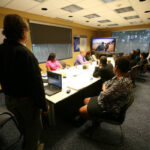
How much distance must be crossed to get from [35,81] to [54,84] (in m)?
0.80

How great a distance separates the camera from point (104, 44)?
6504 mm

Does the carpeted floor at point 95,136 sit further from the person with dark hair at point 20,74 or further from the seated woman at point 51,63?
the seated woman at point 51,63

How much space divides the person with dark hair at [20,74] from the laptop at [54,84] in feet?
1.72

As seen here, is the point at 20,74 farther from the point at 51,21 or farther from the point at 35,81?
the point at 51,21

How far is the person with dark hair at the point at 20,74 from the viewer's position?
827 mm

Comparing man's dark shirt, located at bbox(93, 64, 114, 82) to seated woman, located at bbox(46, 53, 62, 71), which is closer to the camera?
man's dark shirt, located at bbox(93, 64, 114, 82)

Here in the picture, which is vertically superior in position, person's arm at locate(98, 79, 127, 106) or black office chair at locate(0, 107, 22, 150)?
person's arm at locate(98, 79, 127, 106)

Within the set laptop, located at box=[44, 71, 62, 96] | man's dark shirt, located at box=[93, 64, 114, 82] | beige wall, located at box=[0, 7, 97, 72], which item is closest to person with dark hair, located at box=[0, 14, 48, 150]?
A: laptop, located at box=[44, 71, 62, 96]

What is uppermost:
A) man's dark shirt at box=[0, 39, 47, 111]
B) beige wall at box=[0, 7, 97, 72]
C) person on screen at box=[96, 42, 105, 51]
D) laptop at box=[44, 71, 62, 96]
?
beige wall at box=[0, 7, 97, 72]

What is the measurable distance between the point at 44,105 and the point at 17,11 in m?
3.38

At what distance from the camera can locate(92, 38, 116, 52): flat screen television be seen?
6227mm

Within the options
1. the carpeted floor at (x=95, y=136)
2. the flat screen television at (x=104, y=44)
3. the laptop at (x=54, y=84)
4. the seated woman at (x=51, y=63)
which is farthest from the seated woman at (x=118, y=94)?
the flat screen television at (x=104, y=44)

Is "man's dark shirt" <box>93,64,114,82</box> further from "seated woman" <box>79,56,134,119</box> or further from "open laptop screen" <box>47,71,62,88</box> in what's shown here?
"open laptop screen" <box>47,71,62,88</box>

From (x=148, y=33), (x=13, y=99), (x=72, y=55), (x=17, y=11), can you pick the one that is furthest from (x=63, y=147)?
(x=148, y=33)
